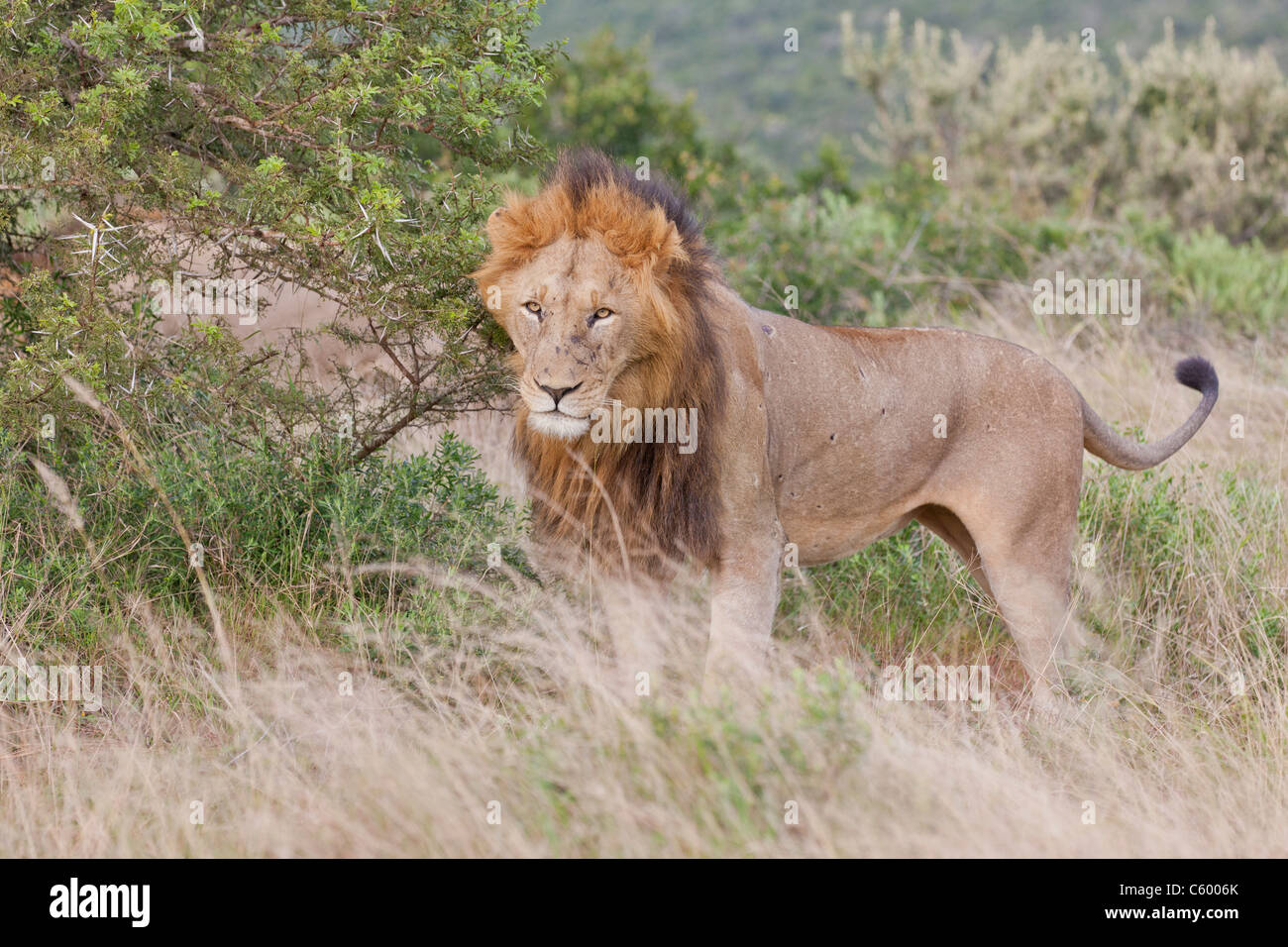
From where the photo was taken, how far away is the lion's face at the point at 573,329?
13.5ft

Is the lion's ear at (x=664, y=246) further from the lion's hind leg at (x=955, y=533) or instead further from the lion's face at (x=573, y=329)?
the lion's hind leg at (x=955, y=533)

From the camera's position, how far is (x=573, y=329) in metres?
4.16

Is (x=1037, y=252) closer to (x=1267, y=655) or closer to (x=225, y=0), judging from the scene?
(x=1267, y=655)

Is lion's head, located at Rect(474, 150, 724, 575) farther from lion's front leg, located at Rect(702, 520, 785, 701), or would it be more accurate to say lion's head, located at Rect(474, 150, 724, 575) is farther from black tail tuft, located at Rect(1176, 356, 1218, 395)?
black tail tuft, located at Rect(1176, 356, 1218, 395)

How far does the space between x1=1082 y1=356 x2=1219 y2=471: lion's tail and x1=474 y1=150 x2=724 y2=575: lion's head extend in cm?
171

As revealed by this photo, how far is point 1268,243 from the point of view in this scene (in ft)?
46.1

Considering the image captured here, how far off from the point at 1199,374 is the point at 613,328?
8.44 ft

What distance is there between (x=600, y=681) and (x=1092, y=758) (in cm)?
165

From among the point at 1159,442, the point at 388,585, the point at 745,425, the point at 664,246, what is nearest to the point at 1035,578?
the point at 1159,442

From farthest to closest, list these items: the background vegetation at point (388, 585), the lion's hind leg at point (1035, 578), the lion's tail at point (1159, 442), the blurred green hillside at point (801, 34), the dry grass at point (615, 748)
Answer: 1. the blurred green hillside at point (801, 34)
2. the lion's tail at point (1159, 442)
3. the lion's hind leg at point (1035, 578)
4. the background vegetation at point (388, 585)
5. the dry grass at point (615, 748)

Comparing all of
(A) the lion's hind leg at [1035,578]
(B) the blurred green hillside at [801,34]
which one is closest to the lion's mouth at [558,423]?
(A) the lion's hind leg at [1035,578]

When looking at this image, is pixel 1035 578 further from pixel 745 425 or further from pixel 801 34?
pixel 801 34
